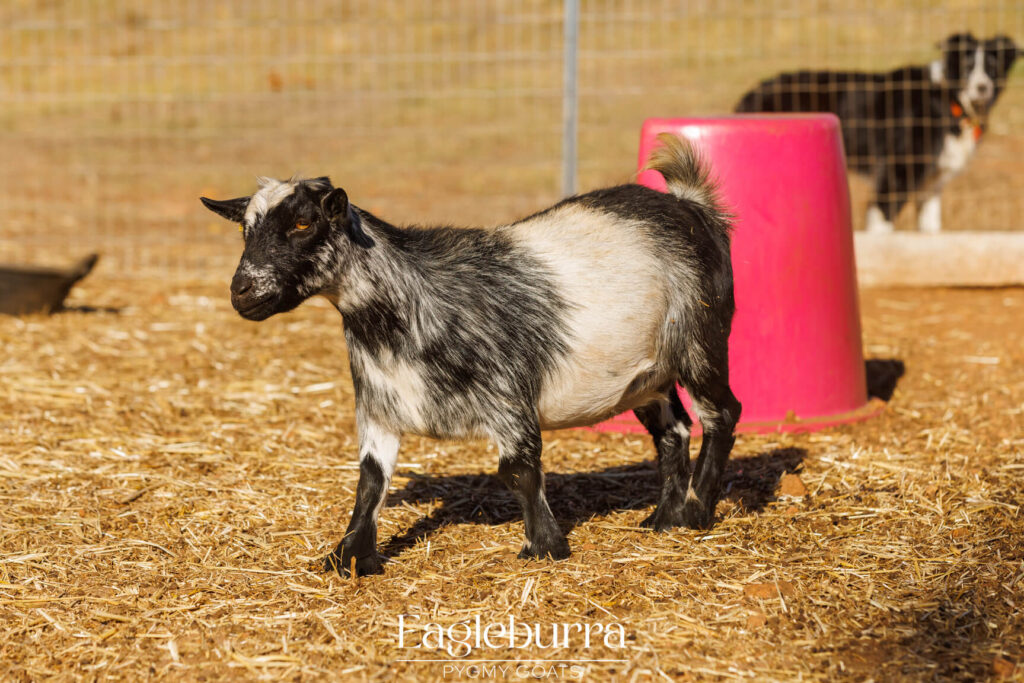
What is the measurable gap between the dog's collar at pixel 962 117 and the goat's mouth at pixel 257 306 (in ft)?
26.9

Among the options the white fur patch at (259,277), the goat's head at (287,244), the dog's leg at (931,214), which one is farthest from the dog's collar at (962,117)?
the white fur patch at (259,277)

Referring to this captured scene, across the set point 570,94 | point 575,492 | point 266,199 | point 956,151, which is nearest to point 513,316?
point 266,199

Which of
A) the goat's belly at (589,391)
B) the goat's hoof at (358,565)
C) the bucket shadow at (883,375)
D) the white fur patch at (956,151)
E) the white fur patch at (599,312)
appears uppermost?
the white fur patch at (956,151)

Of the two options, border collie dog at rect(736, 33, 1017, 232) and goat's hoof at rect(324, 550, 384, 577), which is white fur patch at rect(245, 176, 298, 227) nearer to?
goat's hoof at rect(324, 550, 384, 577)

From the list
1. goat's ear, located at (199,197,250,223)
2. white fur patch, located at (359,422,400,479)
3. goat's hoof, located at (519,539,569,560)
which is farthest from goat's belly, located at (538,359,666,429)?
goat's ear, located at (199,197,250,223)

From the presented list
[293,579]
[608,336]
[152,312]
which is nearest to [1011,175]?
[152,312]

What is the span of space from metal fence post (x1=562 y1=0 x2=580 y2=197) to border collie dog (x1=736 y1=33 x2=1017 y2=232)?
2403 millimetres

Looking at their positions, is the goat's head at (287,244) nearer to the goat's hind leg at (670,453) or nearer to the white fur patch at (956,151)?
the goat's hind leg at (670,453)

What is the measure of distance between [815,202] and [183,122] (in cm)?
1263

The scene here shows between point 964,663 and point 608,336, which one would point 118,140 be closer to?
point 608,336

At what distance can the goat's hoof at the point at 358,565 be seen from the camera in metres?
4.05

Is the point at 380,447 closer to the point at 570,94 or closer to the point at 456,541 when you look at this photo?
the point at 456,541

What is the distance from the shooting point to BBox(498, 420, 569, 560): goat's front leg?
13.2ft

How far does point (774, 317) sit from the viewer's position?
548cm
